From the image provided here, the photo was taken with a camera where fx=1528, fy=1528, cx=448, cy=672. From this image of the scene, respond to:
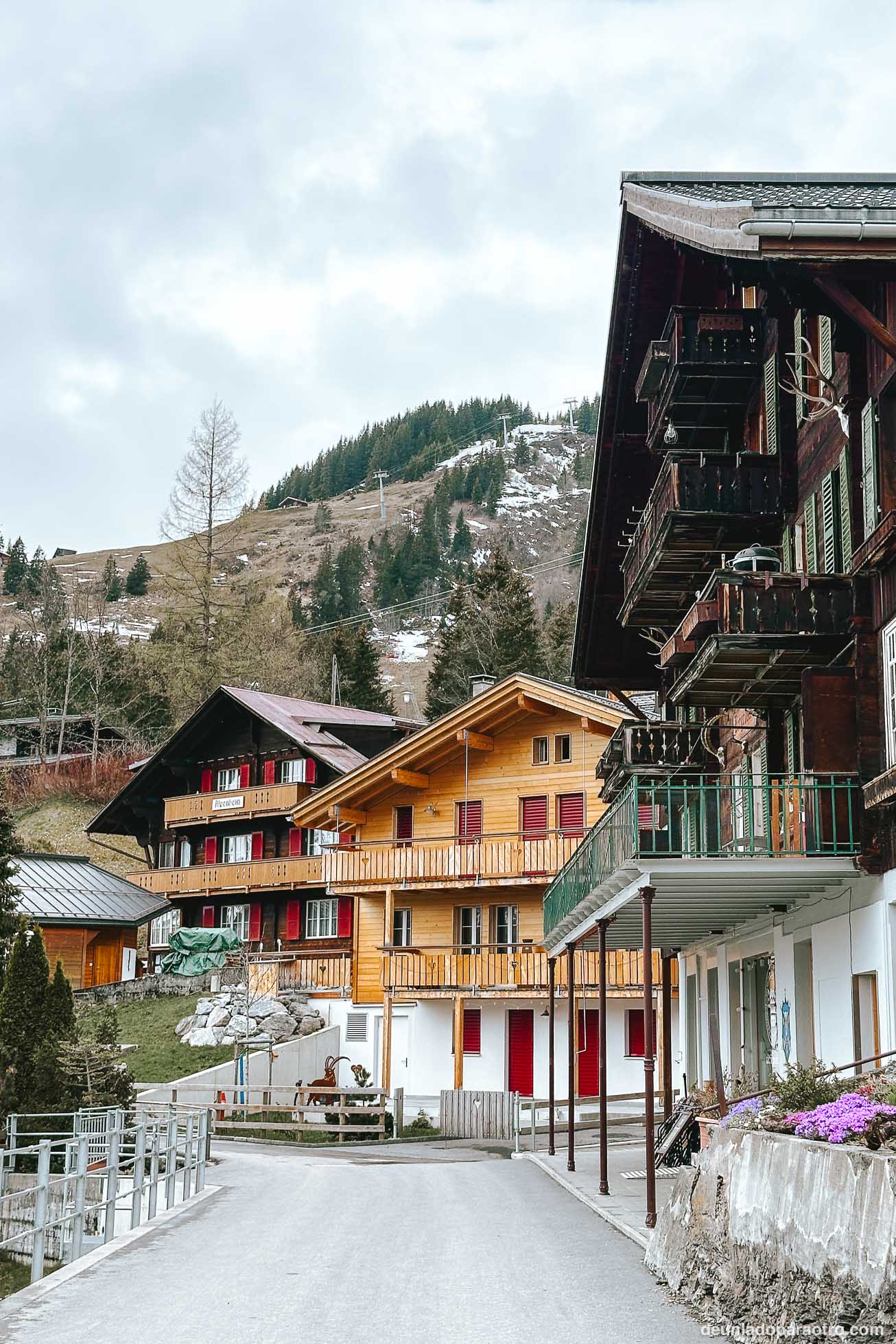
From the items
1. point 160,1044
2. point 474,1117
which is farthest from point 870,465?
point 160,1044

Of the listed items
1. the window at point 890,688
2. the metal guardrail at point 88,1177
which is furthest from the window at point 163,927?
the window at point 890,688

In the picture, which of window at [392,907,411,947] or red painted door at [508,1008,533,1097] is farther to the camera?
window at [392,907,411,947]

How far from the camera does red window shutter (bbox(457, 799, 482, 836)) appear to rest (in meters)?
A: 40.5

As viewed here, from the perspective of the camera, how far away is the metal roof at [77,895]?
49.9 meters

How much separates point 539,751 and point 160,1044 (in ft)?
40.0

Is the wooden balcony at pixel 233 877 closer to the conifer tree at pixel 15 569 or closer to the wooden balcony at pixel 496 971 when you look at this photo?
the wooden balcony at pixel 496 971

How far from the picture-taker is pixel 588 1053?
3728 centimetres

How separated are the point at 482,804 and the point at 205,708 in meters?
14.7

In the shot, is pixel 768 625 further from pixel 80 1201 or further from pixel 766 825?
pixel 80 1201

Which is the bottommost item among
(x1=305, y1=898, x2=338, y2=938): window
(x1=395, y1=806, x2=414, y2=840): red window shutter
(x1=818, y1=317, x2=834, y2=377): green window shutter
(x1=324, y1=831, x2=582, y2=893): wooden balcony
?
(x1=305, y1=898, x2=338, y2=938): window

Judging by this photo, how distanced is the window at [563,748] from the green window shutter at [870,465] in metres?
24.4

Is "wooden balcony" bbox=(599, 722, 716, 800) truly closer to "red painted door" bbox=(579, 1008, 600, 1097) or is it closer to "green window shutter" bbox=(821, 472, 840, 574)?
"green window shutter" bbox=(821, 472, 840, 574)

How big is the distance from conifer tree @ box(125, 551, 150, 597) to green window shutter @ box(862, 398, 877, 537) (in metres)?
139

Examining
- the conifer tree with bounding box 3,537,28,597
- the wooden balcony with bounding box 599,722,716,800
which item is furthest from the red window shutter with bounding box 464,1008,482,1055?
the conifer tree with bounding box 3,537,28,597
